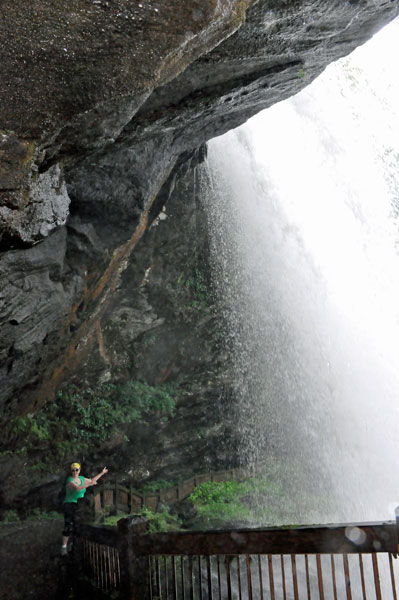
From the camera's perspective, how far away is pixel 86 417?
37.6 feet

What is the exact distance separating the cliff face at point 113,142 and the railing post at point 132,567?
2.87 m

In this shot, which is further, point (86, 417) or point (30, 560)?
point (86, 417)

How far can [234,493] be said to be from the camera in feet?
41.9

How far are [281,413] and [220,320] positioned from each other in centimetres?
431

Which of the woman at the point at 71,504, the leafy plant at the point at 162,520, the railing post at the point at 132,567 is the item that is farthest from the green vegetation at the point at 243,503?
the railing post at the point at 132,567

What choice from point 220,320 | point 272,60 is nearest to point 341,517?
point 220,320

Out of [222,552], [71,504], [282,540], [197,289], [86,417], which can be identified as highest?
[197,289]

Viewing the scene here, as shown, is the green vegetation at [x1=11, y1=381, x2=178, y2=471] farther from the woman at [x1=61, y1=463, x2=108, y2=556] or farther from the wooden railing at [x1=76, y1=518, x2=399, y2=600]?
the wooden railing at [x1=76, y1=518, x2=399, y2=600]

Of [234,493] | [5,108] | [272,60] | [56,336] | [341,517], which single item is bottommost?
[341,517]

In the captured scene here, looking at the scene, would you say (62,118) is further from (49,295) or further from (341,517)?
(341,517)

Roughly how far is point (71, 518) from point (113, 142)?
18.6ft

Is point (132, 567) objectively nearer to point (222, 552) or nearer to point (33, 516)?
point (222, 552)

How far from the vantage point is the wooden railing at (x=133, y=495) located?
10255mm

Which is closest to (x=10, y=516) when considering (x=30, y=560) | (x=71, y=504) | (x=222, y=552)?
(x=30, y=560)
